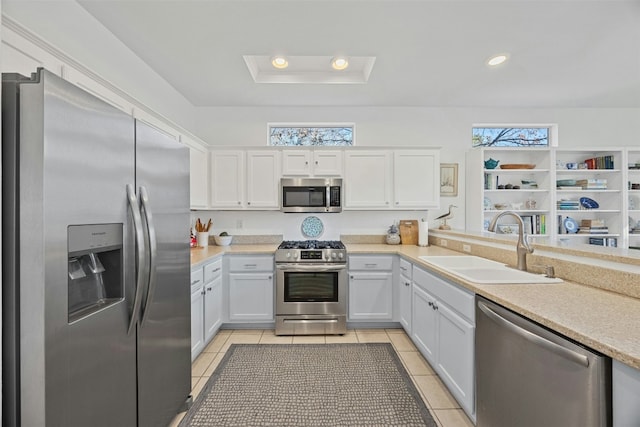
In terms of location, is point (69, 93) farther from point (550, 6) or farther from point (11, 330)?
point (550, 6)

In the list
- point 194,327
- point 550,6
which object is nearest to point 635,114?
point 550,6

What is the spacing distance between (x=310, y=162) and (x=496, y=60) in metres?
2.07

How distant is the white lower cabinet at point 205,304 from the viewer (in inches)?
94.2

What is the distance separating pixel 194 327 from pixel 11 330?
1.60 meters

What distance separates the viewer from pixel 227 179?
357 cm

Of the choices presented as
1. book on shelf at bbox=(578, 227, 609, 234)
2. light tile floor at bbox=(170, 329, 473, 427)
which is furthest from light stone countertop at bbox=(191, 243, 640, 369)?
book on shelf at bbox=(578, 227, 609, 234)

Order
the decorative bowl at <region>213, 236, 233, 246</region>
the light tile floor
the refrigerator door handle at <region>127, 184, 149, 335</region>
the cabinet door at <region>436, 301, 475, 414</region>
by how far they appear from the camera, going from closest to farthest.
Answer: the refrigerator door handle at <region>127, 184, 149, 335</region> < the cabinet door at <region>436, 301, 475, 414</region> < the light tile floor < the decorative bowl at <region>213, 236, 233, 246</region>

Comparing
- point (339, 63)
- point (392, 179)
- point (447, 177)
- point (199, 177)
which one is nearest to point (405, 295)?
point (392, 179)

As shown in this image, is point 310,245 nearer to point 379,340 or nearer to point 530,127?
point 379,340

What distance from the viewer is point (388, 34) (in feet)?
7.51

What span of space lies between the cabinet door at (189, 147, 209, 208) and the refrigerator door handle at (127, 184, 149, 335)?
5.86 feet

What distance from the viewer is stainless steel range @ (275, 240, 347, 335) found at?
3.09m

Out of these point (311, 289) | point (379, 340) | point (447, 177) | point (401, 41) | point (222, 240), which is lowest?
point (379, 340)

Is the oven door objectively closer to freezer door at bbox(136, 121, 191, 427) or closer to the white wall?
the white wall
